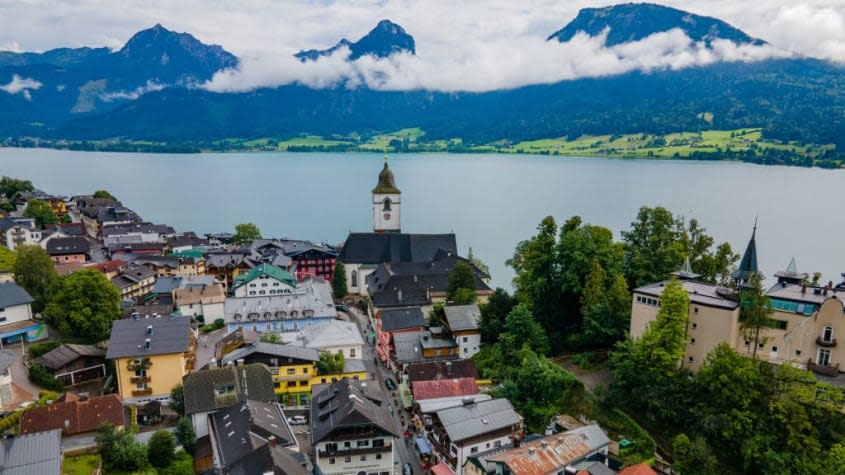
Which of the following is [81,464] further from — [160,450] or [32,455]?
[32,455]

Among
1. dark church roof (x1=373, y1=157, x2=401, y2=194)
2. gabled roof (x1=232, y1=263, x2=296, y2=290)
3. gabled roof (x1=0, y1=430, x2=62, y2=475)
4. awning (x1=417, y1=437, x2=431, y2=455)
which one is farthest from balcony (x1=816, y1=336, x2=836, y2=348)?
dark church roof (x1=373, y1=157, x2=401, y2=194)

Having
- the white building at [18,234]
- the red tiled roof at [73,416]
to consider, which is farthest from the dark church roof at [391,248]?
the white building at [18,234]

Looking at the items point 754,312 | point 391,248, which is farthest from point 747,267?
point 391,248

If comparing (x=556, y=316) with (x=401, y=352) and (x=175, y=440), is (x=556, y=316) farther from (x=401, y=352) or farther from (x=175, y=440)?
(x=175, y=440)

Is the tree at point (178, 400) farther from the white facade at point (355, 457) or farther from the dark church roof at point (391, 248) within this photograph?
the dark church roof at point (391, 248)

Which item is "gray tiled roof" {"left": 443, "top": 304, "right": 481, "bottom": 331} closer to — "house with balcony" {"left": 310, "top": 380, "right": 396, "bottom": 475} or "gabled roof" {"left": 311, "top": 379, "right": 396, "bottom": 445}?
"gabled roof" {"left": 311, "top": 379, "right": 396, "bottom": 445}

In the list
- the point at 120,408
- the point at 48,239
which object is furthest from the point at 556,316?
the point at 48,239

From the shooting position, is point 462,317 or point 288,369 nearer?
point 288,369
